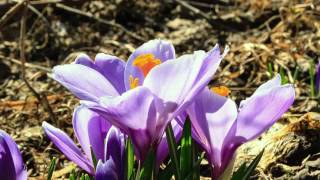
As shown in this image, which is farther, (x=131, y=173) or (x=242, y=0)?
(x=242, y=0)

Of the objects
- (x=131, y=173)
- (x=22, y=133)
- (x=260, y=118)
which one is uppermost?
(x=260, y=118)

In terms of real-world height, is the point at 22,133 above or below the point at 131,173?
below

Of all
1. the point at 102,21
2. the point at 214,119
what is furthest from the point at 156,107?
the point at 102,21

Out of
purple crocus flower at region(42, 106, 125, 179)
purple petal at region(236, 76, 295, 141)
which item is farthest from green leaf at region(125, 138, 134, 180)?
purple petal at region(236, 76, 295, 141)

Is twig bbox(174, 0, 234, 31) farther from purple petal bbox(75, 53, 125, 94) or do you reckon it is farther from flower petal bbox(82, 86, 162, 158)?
flower petal bbox(82, 86, 162, 158)

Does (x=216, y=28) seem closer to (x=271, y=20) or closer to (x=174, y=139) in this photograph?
(x=271, y=20)

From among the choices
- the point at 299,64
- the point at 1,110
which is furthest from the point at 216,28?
the point at 1,110

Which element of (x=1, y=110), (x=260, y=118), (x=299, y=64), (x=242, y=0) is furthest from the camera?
(x=242, y=0)

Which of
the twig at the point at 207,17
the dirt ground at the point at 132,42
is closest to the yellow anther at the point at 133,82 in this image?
the dirt ground at the point at 132,42
